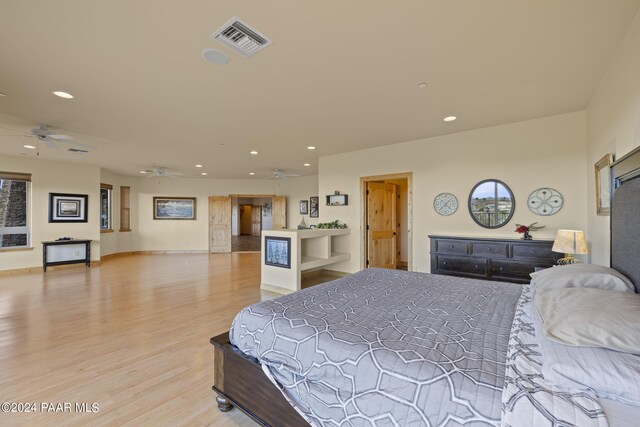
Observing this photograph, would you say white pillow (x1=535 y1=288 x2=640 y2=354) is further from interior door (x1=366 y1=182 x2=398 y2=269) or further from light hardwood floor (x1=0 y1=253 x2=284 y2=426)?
interior door (x1=366 y1=182 x2=398 y2=269)

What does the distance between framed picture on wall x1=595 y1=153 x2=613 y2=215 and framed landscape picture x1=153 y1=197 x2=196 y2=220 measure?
33.9ft

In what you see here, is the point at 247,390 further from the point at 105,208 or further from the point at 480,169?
the point at 105,208

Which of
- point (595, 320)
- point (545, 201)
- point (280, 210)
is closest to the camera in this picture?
point (595, 320)

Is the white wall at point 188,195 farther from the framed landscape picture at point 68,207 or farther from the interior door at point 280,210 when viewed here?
the framed landscape picture at point 68,207

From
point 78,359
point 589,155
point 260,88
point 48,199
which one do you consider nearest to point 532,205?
point 589,155

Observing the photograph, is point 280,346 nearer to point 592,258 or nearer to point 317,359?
point 317,359

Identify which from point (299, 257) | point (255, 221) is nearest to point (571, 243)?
point (299, 257)

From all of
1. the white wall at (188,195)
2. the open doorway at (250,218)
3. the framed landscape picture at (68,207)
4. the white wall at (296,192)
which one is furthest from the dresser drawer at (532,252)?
the open doorway at (250,218)

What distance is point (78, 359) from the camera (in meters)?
2.54

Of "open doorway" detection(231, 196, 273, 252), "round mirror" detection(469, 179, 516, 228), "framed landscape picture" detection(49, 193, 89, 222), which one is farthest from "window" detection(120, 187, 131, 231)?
"round mirror" detection(469, 179, 516, 228)

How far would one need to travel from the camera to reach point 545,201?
393 cm

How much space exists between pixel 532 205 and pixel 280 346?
4.21 metres

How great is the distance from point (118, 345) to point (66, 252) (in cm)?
600

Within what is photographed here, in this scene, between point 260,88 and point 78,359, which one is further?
point 260,88
